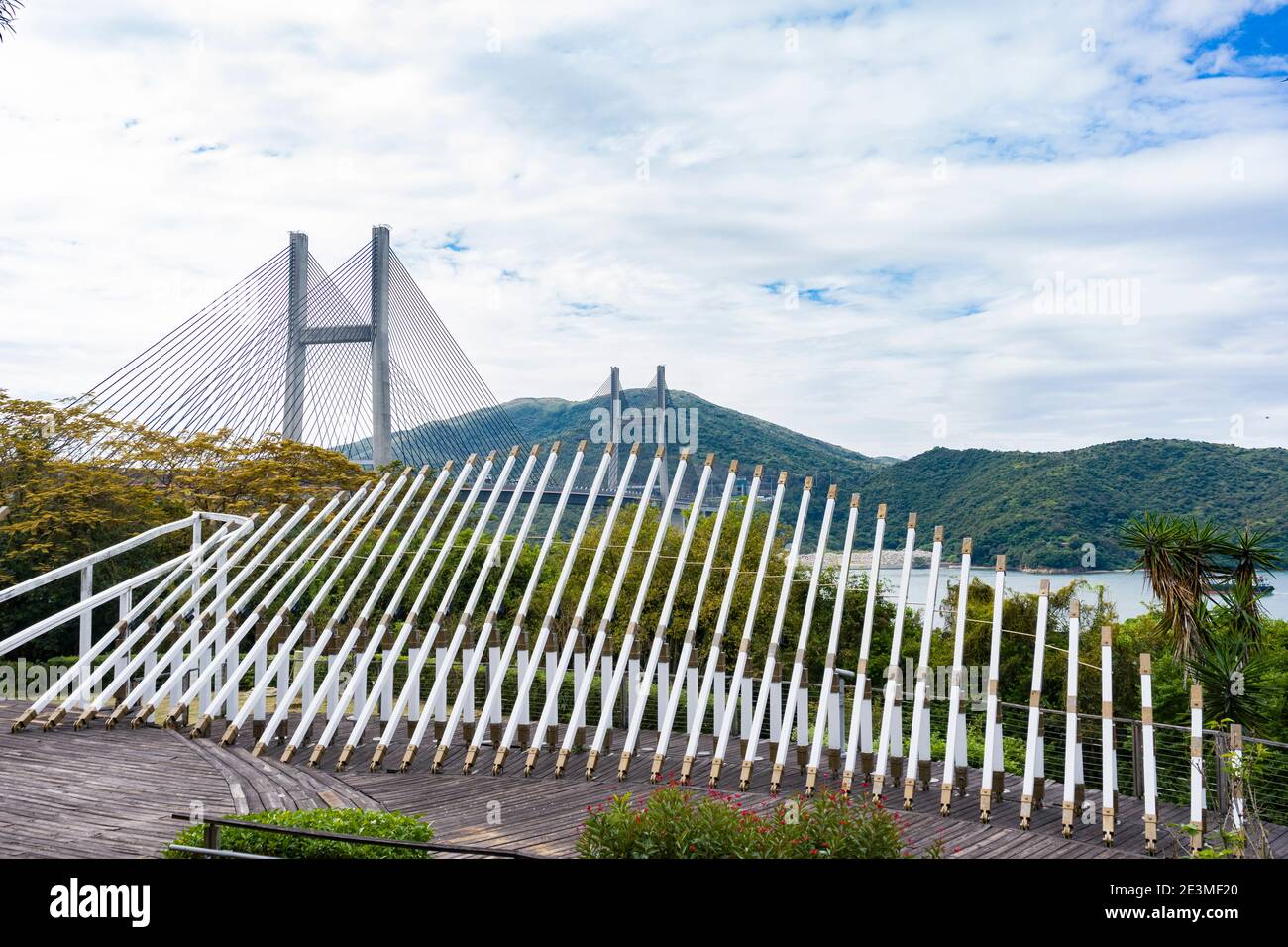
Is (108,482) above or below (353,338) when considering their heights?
below

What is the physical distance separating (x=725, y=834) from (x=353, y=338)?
81.0 feet

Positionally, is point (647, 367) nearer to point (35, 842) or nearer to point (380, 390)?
point (380, 390)

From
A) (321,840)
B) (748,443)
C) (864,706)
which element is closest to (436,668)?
(864,706)

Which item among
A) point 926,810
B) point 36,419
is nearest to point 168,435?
point 36,419

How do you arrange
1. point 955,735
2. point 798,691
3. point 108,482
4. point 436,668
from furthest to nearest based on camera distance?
1. point 108,482
2. point 436,668
3. point 798,691
4. point 955,735

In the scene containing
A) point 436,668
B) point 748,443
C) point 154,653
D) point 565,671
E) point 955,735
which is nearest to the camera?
point 955,735

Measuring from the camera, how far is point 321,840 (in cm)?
688

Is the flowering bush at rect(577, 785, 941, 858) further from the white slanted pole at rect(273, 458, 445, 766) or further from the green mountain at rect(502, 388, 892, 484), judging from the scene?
the green mountain at rect(502, 388, 892, 484)

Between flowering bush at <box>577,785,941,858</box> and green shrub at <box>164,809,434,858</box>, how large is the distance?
1193 millimetres

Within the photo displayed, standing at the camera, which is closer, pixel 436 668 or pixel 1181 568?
pixel 1181 568

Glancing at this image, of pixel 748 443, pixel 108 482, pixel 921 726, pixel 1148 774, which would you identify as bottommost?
pixel 1148 774

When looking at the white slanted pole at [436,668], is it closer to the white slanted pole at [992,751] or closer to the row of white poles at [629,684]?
the row of white poles at [629,684]

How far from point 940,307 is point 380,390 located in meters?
26.0

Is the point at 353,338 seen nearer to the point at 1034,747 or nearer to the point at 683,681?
the point at 683,681
